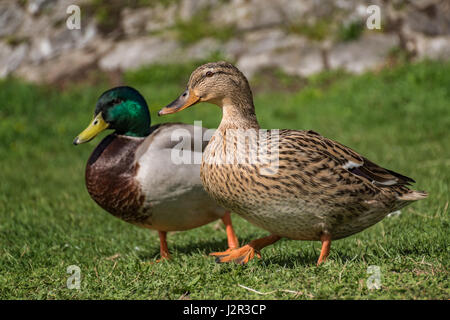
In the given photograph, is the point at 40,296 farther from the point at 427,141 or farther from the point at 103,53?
the point at 103,53

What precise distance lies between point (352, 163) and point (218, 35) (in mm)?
8048

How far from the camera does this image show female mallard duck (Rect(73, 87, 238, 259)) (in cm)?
409

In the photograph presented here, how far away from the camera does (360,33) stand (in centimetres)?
1067

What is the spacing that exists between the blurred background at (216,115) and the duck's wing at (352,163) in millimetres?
440

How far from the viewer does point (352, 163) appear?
345 cm

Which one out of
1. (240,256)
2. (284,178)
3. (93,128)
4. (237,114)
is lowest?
(240,256)

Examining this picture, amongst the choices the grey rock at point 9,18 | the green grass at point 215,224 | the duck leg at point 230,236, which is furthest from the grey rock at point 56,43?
the duck leg at point 230,236

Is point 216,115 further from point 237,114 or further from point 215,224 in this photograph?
point 237,114

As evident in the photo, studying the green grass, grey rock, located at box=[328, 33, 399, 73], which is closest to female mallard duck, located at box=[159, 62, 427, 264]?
the green grass

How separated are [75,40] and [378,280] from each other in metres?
9.59

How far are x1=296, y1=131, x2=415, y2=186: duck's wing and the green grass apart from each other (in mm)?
437

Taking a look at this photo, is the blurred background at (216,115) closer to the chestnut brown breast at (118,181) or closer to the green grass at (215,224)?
the green grass at (215,224)

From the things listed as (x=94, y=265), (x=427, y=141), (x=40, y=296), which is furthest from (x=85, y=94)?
(x=40, y=296)

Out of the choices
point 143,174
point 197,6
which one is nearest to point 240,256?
point 143,174
